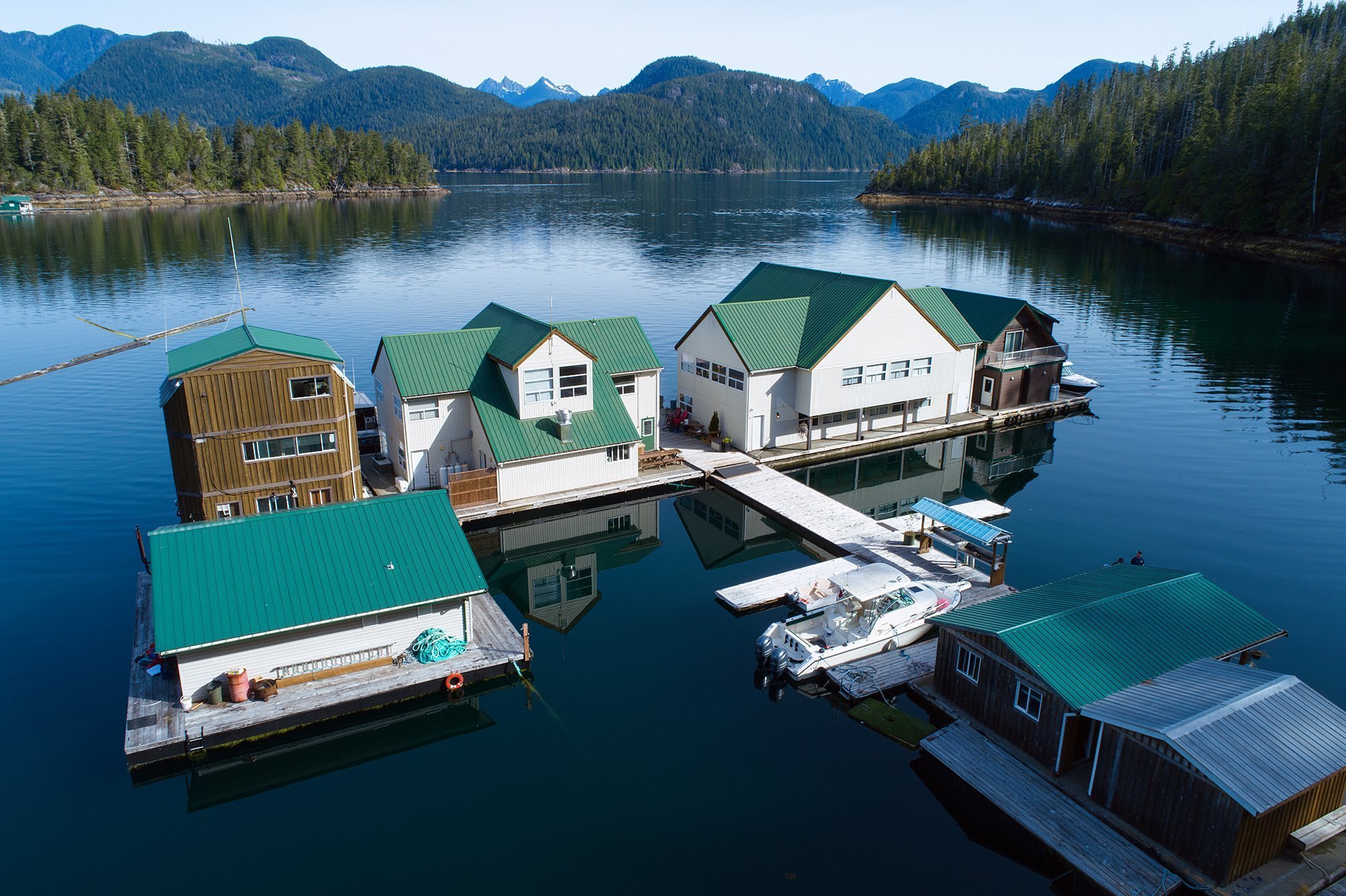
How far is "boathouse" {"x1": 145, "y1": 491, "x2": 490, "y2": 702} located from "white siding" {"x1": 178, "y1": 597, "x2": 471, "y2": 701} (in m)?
0.03

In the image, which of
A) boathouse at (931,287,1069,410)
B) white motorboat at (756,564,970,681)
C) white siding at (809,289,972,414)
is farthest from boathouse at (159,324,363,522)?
boathouse at (931,287,1069,410)

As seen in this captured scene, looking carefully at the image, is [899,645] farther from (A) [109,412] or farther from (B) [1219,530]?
(A) [109,412]

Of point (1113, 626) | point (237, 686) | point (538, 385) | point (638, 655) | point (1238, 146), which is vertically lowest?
point (638, 655)

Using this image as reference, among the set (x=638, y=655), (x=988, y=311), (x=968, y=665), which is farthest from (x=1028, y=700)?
(x=988, y=311)

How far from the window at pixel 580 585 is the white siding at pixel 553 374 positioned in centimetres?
869

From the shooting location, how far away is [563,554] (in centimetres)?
3884

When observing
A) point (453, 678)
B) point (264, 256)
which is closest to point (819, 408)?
point (453, 678)

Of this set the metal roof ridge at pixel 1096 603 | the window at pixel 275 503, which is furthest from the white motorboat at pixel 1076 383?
the window at pixel 275 503

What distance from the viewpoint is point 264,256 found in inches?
4911

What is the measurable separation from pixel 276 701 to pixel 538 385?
19.7 m

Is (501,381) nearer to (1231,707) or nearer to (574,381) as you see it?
(574,381)

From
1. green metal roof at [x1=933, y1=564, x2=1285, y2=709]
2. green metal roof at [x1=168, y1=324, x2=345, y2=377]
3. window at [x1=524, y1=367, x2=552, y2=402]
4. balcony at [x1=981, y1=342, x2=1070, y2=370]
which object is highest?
green metal roof at [x1=168, y1=324, x2=345, y2=377]

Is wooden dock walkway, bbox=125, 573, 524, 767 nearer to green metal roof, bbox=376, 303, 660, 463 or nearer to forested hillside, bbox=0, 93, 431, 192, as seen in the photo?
green metal roof, bbox=376, 303, 660, 463

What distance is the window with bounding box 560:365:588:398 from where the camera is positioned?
1640 inches
